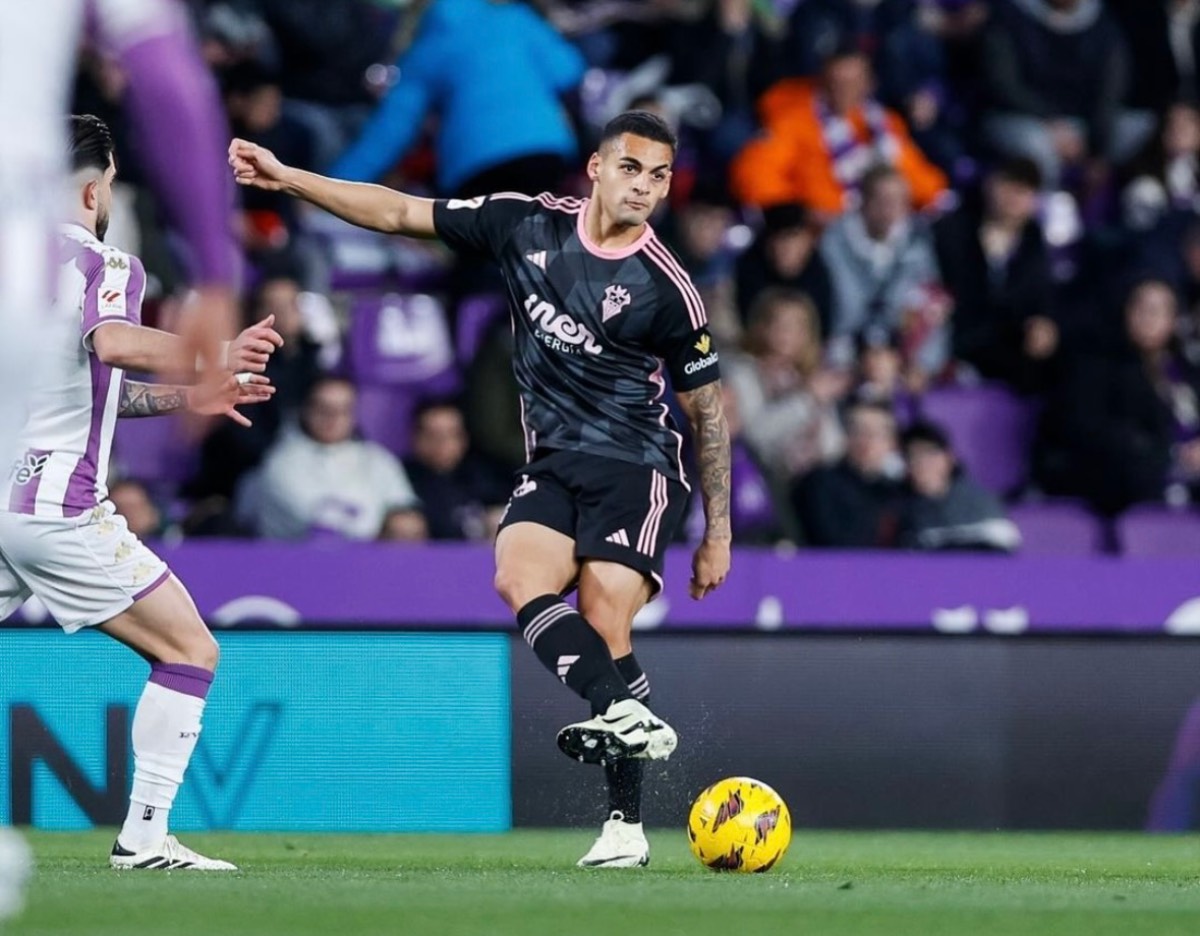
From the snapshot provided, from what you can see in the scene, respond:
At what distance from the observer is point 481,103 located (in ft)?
38.2

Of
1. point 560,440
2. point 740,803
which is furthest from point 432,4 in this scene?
point 740,803

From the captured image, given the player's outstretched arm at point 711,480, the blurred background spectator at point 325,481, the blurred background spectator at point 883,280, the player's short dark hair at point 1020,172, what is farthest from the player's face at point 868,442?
the player's outstretched arm at point 711,480

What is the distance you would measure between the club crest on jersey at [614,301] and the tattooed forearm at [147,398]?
1262 mm

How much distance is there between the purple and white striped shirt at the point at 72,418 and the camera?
250 inches

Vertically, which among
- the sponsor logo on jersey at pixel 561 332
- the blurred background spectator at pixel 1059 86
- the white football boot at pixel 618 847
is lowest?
the white football boot at pixel 618 847

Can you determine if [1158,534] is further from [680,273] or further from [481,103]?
[680,273]

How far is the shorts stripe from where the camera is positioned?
7.10 metres

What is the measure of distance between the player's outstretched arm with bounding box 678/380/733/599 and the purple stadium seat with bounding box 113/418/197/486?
14.1ft

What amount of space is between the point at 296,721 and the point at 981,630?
9.03 feet

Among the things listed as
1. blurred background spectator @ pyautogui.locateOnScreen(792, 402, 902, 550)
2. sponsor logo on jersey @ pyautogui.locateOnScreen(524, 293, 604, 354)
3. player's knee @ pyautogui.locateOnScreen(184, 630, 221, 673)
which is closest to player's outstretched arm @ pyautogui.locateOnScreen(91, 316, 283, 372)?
player's knee @ pyautogui.locateOnScreen(184, 630, 221, 673)

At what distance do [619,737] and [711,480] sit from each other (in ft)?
3.92

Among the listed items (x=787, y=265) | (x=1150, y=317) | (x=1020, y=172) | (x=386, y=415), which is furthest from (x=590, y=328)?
(x=1020, y=172)

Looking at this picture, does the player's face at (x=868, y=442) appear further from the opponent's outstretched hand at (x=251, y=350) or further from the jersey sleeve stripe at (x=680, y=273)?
the opponent's outstretched hand at (x=251, y=350)

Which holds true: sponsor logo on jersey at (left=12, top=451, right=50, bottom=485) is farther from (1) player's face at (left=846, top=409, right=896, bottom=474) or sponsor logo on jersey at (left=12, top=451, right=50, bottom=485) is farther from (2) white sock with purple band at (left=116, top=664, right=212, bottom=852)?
(1) player's face at (left=846, top=409, right=896, bottom=474)
